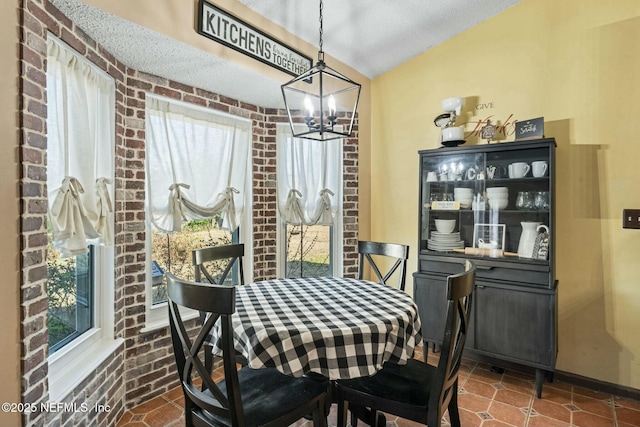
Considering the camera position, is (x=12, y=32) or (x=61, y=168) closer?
(x=12, y=32)

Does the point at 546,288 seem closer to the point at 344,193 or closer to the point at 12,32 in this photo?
the point at 344,193

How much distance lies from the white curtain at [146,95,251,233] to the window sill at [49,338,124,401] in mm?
888

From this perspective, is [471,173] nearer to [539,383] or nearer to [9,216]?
[539,383]

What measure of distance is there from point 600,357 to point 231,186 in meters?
3.29

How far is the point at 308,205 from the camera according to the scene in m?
3.54

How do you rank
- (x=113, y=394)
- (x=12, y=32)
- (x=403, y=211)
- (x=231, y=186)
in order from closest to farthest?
1. (x=12, y=32)
2. (x=113, y=394)
3. (x=231, y=186)
4. (x=403, y=211)

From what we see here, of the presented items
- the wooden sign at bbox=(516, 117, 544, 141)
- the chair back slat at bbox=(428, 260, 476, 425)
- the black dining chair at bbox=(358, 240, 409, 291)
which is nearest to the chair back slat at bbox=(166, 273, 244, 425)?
the chair back slat at bbox=(428, 260, 476, 425)

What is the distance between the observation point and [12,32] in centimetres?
147

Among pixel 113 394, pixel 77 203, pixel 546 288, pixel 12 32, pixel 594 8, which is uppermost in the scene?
pixel 594 8

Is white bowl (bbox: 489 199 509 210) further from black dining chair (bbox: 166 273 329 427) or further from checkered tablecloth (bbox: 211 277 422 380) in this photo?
black dining chair (bbox: 166 273 329 427)

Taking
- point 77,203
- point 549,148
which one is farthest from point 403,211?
point 77,203

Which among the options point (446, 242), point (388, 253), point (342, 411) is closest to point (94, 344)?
point (342, 411)

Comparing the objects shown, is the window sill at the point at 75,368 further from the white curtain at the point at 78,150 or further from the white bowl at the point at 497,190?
the white bowl at the point at 497,190

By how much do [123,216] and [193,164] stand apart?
708mm
